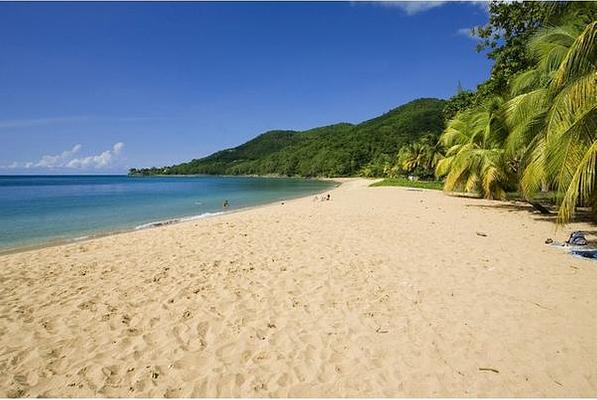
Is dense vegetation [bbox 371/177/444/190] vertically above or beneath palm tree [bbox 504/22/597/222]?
beneath

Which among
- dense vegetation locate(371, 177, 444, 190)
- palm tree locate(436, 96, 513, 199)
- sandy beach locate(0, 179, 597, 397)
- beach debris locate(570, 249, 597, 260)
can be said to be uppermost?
palm tree locate(436, 96, 513, 199)

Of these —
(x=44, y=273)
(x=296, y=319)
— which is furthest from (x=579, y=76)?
(x=44, y=273)

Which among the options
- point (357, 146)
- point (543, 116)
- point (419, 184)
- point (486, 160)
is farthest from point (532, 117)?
point (357, 146)

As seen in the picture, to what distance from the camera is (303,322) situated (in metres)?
4.32

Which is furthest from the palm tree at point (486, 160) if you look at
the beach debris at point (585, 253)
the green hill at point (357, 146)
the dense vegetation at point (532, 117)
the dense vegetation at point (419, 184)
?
the green hill at point (357, 146)

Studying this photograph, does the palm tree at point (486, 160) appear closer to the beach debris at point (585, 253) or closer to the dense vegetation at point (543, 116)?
the dense vegetation at point (543, 116)

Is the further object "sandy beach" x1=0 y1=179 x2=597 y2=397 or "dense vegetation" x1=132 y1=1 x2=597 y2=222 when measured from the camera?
"dense vegetation" x1=132 y1=1 x2=597 y2=222

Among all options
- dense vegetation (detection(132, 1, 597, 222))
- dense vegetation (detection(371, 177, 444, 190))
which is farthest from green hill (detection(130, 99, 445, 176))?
dense vegetation (detection(132, 1, 597, 222))

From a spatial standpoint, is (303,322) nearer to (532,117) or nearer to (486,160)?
(532,117)

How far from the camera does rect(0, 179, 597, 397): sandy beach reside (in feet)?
10.4

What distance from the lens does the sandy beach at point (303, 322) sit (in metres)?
3.17

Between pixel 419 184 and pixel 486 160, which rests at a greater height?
pixel 486 160

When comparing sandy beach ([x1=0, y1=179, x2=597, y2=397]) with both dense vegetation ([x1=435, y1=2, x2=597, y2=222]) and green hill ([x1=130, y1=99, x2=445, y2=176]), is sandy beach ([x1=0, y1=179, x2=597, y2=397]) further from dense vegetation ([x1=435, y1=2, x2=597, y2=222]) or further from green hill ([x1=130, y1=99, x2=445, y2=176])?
green hill ([x1=130, y1=99, x2=445, y2=176])

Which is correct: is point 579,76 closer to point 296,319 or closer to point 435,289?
point 435,289
